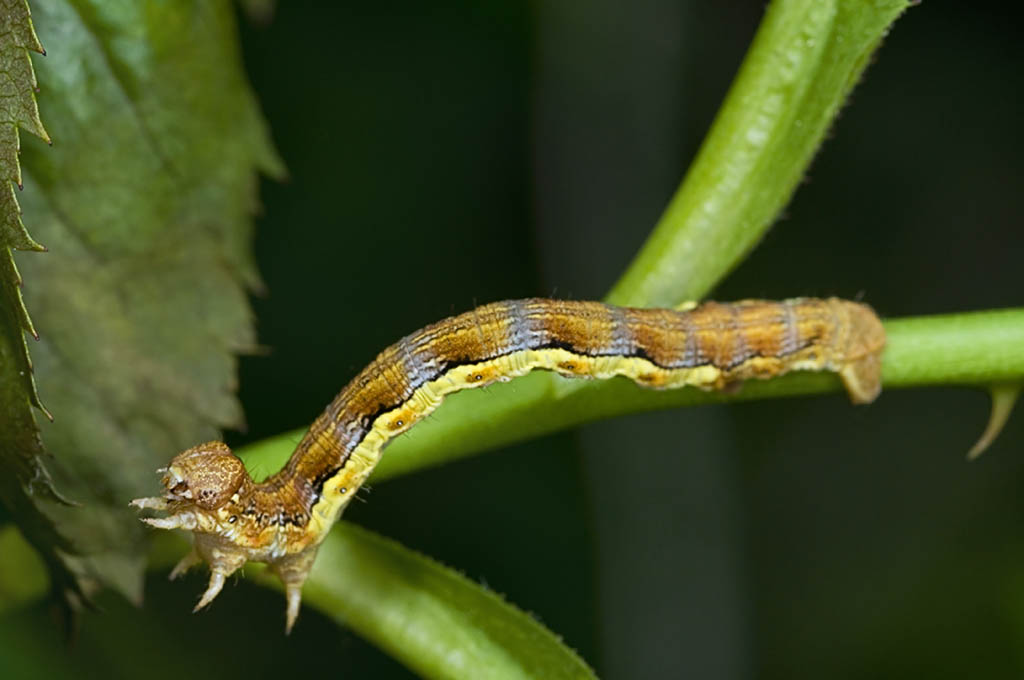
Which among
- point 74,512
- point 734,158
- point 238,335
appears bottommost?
point 74,512

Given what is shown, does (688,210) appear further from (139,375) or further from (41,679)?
(41,679)

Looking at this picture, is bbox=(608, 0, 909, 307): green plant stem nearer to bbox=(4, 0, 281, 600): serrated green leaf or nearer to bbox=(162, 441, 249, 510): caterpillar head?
bbox=(162, 441, 249, 510): caterpillar head

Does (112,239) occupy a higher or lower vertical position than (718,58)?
lower

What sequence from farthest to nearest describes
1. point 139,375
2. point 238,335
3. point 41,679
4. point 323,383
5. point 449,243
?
1. point 449,243
2. point 323,383
3. point 41,679
4. point 238,335
5. point 139,375

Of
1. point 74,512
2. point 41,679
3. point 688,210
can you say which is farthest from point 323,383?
point 688,210

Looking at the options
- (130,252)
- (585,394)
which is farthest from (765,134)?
(130,252)

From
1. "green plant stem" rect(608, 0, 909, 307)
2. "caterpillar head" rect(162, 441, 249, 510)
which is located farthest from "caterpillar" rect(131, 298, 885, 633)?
"green plant stem" rect(608, 0, 909, 307)

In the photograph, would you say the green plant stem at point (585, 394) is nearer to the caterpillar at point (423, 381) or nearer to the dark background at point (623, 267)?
the caterpillar at point (423, 381)

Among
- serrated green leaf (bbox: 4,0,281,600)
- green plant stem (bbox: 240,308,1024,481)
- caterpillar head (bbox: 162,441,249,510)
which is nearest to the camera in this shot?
caterpillar head (bbox: 162,441,249,510)

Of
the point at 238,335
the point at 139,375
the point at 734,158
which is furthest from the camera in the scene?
the point at 238,335
